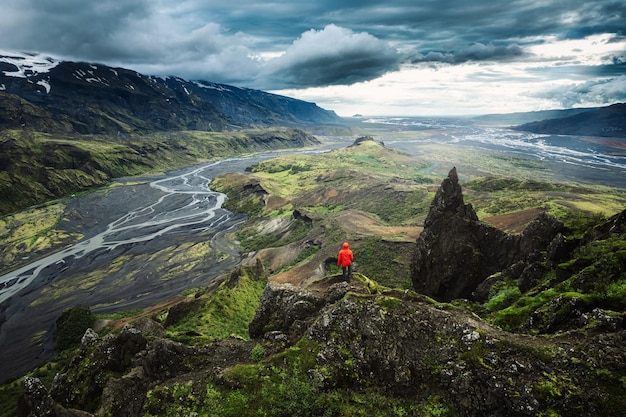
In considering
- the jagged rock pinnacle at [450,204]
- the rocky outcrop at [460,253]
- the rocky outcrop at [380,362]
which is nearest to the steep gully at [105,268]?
the rocky outcrop at [380,362]

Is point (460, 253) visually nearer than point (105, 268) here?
Yes

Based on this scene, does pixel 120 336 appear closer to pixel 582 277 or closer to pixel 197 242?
pixel 582 277

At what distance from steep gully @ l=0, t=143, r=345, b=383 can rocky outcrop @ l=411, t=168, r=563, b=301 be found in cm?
5804

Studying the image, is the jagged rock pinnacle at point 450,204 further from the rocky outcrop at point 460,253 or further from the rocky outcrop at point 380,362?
the rocky outcrop at point 380,362

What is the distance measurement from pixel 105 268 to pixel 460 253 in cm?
9219

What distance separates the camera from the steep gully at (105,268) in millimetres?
67062

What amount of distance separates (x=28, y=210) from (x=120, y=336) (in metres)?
171

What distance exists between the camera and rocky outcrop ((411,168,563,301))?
37.9 m

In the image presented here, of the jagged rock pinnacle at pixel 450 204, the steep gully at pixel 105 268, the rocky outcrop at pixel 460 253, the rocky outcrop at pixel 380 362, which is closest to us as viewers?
the rocky outcrop at pixel 380 362

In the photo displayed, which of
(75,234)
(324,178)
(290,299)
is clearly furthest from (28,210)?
(290,299)

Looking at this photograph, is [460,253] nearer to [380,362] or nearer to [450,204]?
[450,204]

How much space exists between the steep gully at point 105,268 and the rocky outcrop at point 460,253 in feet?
190

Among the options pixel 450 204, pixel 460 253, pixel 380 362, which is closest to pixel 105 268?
pixel 450 204

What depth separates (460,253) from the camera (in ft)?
127
